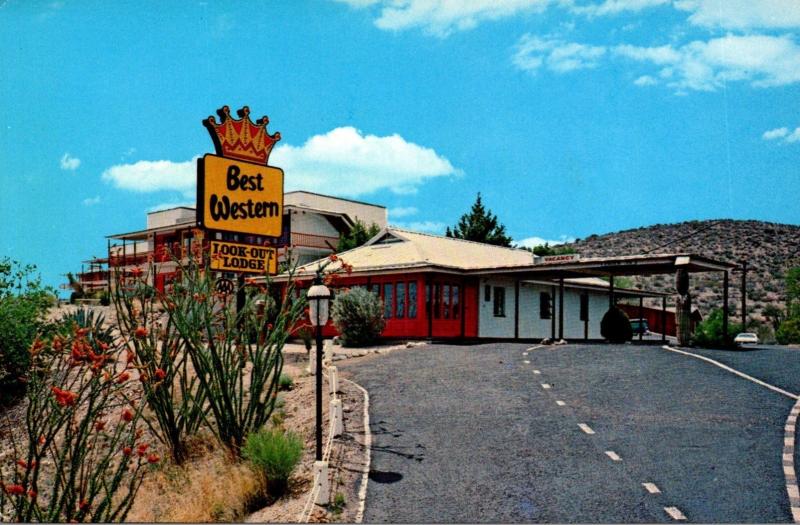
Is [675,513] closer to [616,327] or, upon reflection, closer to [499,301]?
[616,327]

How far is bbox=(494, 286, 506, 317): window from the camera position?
38.1m

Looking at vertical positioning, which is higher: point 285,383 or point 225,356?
point 225,356

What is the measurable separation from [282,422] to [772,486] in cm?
967

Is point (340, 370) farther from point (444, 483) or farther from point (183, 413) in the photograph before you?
point (444, 483)

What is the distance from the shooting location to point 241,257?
18.4m

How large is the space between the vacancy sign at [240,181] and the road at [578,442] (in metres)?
4.86

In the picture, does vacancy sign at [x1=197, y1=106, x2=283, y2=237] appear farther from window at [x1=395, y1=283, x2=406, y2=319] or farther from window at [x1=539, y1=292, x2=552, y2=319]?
window at [x1=539, y1=292, x2=552, y2=319]

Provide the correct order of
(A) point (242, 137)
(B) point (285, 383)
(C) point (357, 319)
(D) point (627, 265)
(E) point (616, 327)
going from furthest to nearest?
1. (E) point (616, 327)
2. (C) point (357, 319)
3. (D) point (627, 265)
4. (B) point (285, 383)
5. (A) point (242, 137)

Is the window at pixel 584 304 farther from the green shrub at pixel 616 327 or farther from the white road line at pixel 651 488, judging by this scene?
the white road line at pixel 651 488

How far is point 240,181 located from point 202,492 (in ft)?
24.6

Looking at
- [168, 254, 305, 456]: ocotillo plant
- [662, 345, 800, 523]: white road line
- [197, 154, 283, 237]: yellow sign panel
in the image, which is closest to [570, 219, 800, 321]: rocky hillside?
[662, 345, 800, 523]: white road line

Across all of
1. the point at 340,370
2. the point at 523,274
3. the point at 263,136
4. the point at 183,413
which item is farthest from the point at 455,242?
the point at 183,413

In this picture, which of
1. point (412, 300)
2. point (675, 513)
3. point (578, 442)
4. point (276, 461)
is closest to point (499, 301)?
point (412, 300)

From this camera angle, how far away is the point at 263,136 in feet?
62.5
